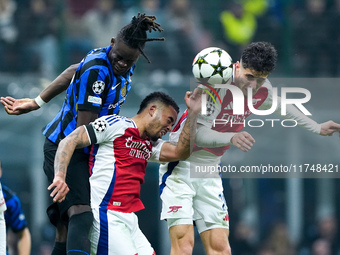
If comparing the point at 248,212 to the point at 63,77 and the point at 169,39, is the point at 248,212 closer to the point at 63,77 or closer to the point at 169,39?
the point at 169,39

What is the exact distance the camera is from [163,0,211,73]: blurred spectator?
469 inches

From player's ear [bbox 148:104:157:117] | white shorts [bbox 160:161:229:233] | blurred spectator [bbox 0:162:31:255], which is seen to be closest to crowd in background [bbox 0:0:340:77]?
blurred spectator [bbox 0:162:31:255]

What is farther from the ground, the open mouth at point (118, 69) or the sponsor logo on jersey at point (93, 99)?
the open mouth at point (118, 69)

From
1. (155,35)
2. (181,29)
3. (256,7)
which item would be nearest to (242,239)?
(155,35)

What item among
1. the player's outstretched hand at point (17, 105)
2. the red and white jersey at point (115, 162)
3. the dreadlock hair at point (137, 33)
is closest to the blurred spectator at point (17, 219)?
the player's outstretched hand at point (17, 105)

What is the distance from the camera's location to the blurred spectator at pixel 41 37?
38.1 ft

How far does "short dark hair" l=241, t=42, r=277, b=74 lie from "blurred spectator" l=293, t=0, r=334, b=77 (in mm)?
6271

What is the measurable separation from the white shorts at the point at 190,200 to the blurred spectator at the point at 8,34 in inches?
244

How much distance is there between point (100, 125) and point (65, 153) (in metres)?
0.36

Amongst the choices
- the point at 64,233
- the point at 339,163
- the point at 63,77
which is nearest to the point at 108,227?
the point at 64,233

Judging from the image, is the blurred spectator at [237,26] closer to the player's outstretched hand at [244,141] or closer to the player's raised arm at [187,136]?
the player's raised arm at [187,136]

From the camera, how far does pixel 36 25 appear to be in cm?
1210

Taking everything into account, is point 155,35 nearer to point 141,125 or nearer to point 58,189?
point 141,125

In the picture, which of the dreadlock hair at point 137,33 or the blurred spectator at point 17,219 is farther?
the blurred spectator at point 17,219
